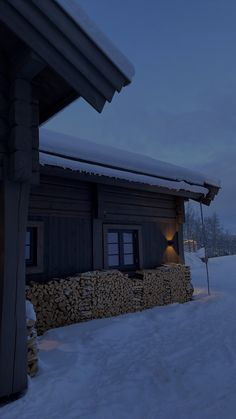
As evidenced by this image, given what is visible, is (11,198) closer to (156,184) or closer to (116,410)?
(116,410)

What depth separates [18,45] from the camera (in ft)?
11.2

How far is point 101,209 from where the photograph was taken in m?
7.51

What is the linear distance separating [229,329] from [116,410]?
3.50 m

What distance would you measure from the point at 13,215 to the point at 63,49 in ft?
6.31

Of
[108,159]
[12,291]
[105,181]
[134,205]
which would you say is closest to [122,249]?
[134,205]

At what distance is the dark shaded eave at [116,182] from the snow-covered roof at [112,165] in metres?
0.10

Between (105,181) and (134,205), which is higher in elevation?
(105,181)

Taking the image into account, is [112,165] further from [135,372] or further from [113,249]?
[135,372]

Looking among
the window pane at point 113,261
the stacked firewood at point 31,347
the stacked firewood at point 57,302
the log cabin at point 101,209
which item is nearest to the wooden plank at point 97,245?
the log cabin at point 101,209

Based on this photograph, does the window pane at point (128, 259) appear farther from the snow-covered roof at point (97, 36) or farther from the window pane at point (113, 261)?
the snow-covered roof at point (97, 36)

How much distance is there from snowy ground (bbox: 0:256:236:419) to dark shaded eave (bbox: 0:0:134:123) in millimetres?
3301

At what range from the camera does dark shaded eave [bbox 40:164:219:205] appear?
6051 millimetres

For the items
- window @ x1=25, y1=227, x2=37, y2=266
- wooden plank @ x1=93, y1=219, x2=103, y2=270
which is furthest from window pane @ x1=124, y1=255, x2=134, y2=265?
window @ x1=25, y1=227, x2=37, y2=266

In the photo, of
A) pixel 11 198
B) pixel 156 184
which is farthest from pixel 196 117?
pixel 11 198
